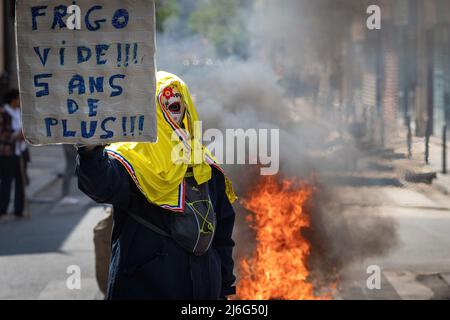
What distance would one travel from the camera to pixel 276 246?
5.71 meters

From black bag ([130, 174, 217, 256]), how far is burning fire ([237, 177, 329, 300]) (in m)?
2.10

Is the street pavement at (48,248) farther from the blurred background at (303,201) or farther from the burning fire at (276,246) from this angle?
the burning fire at (276,246)

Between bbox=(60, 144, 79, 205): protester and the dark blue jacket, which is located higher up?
the dark blue jacket

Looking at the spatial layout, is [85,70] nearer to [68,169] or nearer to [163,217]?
[163,217]

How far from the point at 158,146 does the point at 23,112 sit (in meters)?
0.62

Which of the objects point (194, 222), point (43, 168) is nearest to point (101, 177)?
point (194, 222)

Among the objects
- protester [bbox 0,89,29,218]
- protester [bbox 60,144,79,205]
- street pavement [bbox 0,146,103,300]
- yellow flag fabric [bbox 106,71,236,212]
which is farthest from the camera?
protester [bbox 60,144,79,205]

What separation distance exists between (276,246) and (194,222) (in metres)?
2.38

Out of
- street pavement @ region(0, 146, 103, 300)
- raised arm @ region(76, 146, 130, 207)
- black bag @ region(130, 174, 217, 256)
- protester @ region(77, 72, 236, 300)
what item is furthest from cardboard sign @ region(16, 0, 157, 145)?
street pavement @ region(0, 146, 103, 300)

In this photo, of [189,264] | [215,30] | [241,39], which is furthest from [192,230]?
[215,30]

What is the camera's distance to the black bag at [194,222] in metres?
3.37

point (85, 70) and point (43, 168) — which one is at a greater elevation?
point (85, 70)

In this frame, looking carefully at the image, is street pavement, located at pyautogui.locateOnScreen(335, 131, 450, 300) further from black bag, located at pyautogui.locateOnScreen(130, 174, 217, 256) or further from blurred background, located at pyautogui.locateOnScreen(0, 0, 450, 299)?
black bag, located at pyautogui.locateOnScreen(130, 174, 217, 256)

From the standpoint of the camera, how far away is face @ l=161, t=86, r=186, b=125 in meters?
3.42
